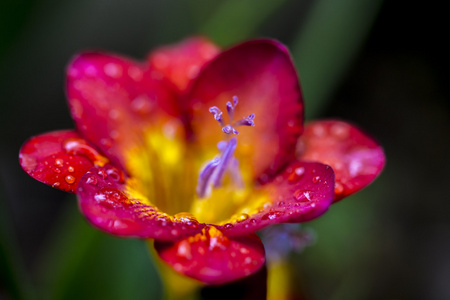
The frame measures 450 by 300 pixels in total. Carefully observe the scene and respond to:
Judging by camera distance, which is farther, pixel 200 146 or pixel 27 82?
pixel 27 82

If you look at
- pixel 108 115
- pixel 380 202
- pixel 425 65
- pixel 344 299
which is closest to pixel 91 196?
pixel 108 115

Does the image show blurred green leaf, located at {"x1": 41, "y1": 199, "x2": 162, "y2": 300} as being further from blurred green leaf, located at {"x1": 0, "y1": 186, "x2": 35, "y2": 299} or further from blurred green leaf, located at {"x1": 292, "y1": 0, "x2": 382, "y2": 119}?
blurred green leaf, located at {"x1": 292, "y1": 0, "x2": 382, "y2": 119}

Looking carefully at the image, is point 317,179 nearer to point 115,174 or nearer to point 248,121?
point 248,121

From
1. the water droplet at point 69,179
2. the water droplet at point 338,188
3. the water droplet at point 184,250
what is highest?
the water droplet at point 338,188

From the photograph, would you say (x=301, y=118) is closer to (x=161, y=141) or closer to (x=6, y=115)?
(x=161, y=141)

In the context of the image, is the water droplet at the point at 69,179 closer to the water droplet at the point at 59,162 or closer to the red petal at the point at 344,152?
the water droplet at the point at 59,162

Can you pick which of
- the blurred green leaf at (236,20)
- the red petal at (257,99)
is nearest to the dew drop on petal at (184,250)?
the red petal at (257,99)
